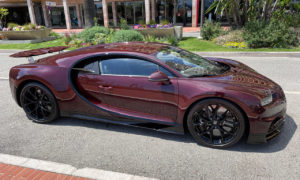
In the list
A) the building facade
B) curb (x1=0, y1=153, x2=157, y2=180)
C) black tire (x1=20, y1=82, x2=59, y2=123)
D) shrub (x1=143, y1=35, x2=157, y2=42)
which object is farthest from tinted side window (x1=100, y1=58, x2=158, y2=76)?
the building facade

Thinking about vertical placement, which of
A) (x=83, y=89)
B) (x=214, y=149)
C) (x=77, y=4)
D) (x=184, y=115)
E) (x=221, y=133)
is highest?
(x=77, y=4)

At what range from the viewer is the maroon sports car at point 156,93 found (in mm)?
3018

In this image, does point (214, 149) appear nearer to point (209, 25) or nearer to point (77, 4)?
point (209, 25)

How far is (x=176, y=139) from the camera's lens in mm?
3523

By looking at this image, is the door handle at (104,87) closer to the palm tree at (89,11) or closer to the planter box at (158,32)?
the planter box at (158,32)

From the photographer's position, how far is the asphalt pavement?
279 centimetres

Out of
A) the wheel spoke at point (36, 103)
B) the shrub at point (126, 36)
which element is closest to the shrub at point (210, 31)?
the shrub at point (126, 36)

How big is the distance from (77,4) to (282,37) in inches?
1079

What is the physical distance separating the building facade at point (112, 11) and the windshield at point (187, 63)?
70.7 ft

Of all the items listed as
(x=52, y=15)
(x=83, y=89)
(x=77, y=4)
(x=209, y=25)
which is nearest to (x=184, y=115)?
(x=83, y=89)

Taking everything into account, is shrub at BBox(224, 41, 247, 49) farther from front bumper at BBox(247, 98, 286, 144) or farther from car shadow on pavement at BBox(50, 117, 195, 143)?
car shadow on pavement at BBox(50, 117, 195, 143)

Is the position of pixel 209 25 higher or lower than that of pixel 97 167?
higher

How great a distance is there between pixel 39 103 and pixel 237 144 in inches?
131

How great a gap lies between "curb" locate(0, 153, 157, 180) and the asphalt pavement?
0.36ft
